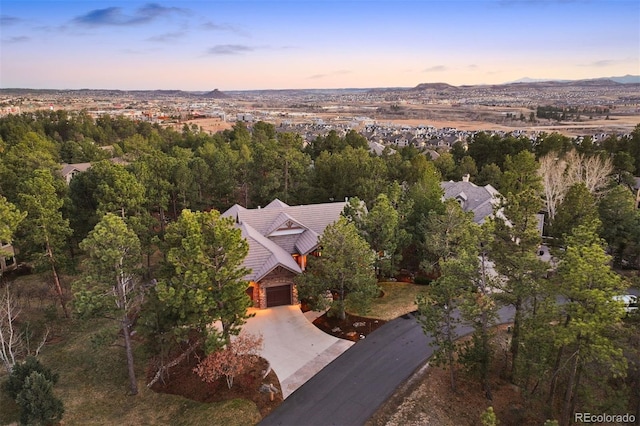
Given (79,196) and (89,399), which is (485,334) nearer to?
(89,399)

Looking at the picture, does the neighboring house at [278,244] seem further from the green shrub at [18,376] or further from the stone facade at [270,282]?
the green shrub at [18,376]

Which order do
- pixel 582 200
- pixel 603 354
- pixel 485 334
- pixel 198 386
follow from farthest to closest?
pixel 582 200, pixel 198 386, pixel 485 334, pixel 603 354

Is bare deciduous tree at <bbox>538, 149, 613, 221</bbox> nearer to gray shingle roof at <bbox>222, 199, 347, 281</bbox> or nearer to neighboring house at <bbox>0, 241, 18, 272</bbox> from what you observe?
gray shingle roof at <bbox>222, 199, 347, 281</bbox>

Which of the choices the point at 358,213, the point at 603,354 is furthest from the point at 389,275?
the point at 603,354

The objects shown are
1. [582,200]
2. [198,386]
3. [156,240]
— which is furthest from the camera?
[582,200]

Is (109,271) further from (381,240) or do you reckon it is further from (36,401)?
(381,240)

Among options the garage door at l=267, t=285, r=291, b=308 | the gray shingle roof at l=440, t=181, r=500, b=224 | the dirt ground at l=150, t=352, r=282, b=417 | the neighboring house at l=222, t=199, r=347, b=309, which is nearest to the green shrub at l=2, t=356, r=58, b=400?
the dirt ground at l=150, t=352, r=282, b=417

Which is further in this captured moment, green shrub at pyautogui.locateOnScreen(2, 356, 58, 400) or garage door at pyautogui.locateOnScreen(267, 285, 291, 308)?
garage door at pyautogui.locateOnScreen(267, 285, 291, 308)
